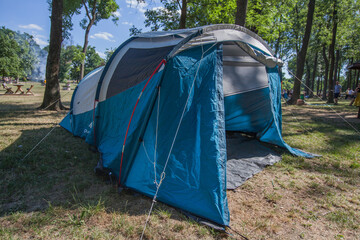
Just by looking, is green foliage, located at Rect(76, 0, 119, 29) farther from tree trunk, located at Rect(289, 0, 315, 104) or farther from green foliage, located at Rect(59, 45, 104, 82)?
green foliage, located at Rect(59, 45, 104, 82)

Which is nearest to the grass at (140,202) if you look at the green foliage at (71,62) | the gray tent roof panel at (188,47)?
the gray tent roof panel at (188,47)

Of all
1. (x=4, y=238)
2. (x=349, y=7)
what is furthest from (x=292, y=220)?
(x=349, y=7)

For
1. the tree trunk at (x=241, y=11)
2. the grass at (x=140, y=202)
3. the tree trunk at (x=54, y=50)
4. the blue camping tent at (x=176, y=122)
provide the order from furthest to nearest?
1. the tree trunk at (x=54, y=50)
2. the tree trunk at (x=241, y=11)
3. the blue camping tent at (x=176, y=122)
4. the grass at (x=140, y=202)

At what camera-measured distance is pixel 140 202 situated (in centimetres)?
278

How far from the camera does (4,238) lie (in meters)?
2.09

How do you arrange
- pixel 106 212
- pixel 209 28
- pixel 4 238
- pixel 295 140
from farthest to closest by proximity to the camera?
pixel 295 140, pixel 209 28, pixel 106 212, pixel 4 238

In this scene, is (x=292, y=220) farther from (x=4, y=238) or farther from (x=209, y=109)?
(x=4, y=238)

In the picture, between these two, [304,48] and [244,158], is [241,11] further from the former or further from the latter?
[304,48]

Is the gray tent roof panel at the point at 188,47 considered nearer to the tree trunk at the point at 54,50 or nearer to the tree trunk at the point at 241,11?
the tree trunk at the point at 241,11

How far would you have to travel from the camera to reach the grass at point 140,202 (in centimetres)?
230

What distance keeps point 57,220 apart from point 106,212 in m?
0.50

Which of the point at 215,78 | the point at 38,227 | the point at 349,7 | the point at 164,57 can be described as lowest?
the point at 38,227

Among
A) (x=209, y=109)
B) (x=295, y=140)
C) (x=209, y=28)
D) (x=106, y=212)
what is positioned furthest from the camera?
(x=295, y=140)

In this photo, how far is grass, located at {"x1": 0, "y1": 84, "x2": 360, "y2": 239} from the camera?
2.30 m
